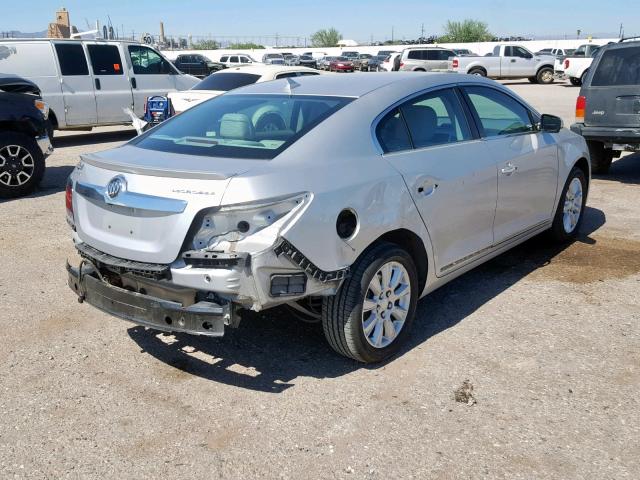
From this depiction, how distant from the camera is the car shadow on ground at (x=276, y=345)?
155 inches

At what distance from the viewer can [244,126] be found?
4160mm

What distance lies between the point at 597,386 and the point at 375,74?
253 centimetres

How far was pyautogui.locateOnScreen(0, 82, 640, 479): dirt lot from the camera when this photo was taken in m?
3.09

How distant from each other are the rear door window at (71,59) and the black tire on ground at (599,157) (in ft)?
30.7

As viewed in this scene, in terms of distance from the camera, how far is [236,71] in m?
11.5

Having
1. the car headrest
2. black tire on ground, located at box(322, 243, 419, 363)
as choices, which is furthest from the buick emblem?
black tire on ground, located at box(322, 243, 419, 363)

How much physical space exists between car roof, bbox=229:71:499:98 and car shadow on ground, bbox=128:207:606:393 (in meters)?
1.57

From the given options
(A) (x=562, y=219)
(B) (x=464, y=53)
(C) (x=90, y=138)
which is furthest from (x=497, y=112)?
(B) (x=464, y=53)

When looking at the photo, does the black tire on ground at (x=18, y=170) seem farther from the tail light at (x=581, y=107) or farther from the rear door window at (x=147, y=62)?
the tail light at (x=581, y=107)

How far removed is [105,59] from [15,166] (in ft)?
18.3

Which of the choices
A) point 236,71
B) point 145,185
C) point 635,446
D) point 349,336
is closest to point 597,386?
point 635,446

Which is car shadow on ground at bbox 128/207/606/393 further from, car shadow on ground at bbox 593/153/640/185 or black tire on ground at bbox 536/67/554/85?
black tire on ground at bbox 536/67/554/85

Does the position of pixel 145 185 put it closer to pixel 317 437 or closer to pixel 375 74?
pixel 317 437

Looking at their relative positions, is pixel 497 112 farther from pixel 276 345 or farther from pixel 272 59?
pixel 272 59
